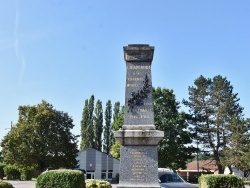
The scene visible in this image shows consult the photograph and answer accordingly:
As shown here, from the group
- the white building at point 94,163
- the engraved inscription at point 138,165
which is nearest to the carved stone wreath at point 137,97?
the engraved inscription at point 138,165

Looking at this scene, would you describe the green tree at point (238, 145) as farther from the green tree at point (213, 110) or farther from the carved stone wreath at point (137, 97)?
the carved stone wreath at point (137, 97)

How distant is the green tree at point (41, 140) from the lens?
4416 centimetres

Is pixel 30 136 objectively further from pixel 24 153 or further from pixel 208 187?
pixel 208 187

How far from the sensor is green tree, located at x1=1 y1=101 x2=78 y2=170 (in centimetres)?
4416

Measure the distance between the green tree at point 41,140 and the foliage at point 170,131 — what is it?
472 inches

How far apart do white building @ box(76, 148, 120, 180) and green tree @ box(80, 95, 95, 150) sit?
18790 mm

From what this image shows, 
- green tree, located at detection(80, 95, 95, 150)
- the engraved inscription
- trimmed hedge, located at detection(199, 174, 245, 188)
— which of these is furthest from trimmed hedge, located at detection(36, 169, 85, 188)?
green tree, located at detection(80, 95, 95, 150)

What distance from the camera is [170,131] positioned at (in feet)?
163

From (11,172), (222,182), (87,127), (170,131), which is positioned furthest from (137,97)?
(87,127)

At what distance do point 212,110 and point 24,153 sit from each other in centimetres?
3256

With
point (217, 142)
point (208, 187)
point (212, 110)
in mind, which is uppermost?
point (212, 110)

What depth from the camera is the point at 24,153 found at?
4384cm

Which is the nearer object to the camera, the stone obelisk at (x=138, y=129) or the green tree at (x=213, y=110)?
Result: the stone obelisk at (x=138, y=129)

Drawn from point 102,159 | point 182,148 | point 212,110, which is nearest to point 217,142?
point 212,110
